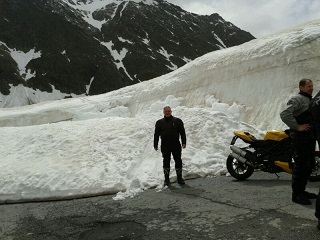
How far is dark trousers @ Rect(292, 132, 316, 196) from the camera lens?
601 cm

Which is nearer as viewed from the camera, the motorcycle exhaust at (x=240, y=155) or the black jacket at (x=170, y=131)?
the motorcycle exhaust at (x=240, y=155)

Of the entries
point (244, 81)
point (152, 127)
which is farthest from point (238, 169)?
point (244, 81)

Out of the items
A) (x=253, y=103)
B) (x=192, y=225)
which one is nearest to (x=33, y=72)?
(x=253, y=103)

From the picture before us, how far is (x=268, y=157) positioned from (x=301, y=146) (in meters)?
2.15

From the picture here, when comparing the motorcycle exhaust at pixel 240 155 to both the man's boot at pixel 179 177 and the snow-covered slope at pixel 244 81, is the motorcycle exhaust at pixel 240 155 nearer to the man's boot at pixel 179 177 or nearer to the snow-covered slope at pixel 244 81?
the man's boot at pixel 179 177

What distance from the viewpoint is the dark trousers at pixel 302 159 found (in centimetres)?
601

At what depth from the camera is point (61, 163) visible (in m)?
10.1

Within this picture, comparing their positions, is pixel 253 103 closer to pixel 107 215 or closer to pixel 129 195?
pixel 129 195

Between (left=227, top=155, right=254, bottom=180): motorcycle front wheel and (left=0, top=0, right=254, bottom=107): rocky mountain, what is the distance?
82646 millimetres

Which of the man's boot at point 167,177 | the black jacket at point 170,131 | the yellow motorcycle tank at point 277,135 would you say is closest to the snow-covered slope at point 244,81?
the yellow motorcycle tank at point 277,135

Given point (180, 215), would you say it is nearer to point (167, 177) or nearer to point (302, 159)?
point (302, 159)

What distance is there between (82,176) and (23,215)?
215 cm

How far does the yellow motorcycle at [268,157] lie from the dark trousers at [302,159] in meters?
1.78

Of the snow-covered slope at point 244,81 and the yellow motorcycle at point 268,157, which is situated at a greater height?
the snow-covered slope at point 244,81
